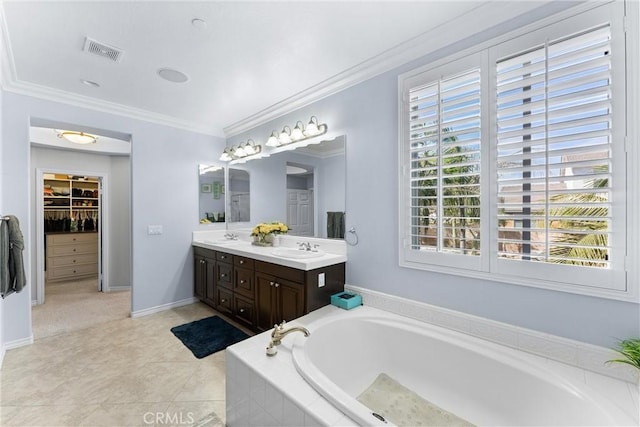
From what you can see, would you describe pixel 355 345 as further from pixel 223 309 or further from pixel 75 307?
pixel 75 307

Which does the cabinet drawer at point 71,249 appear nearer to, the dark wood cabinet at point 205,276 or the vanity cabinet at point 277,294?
the dark wood cabinet at point 205,276

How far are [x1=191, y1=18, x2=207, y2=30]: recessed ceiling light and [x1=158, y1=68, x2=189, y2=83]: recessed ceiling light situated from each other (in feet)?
2.37

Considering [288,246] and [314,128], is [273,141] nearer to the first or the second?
[314,128]

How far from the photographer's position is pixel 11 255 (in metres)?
2.19

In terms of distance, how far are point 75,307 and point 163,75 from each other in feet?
11.1

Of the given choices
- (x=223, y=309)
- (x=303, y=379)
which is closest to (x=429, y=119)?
(x=303, y=379)

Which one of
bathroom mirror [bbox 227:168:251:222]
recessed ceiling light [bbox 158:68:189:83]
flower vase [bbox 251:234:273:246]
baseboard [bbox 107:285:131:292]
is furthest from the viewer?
baseboard [bbox 107:285:131:292]

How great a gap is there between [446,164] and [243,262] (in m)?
2.13

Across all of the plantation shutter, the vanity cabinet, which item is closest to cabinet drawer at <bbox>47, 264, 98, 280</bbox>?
the vanity cabinet

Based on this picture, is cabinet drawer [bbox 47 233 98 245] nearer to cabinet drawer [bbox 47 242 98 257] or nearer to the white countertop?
cabinet drawer [bbox 47 242 98 257]

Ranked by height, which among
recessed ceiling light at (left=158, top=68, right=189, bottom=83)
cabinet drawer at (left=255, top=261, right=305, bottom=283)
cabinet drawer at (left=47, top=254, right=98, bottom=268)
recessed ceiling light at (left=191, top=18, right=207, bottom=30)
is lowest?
cabinet drawer at (left=47, top=254, right=98, bottom=268)

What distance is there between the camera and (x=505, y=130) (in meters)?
1.67

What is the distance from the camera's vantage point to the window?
1.38 m

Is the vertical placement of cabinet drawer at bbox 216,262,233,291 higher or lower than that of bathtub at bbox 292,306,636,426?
higher
